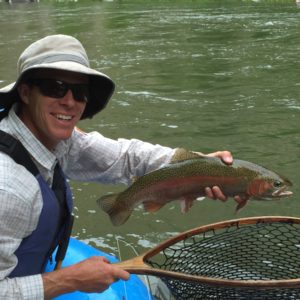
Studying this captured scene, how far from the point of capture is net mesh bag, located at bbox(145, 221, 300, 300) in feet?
7.90

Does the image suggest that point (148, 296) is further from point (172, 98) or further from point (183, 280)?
point (172, 98)

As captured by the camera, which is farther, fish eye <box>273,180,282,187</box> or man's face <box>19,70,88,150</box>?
fish eye <box>273,180,282,187</box>

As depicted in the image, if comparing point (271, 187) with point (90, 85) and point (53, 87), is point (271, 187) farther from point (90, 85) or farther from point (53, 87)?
point (53, 87)

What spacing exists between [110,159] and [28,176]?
3.01 ft

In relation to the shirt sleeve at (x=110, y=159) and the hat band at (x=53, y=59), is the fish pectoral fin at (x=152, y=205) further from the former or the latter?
the hat band at (x=53, y=59)

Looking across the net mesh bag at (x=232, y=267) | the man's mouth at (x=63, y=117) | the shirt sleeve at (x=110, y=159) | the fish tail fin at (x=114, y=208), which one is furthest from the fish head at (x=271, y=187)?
the man's mouth at (x=63, y=117)

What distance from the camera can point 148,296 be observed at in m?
3.51

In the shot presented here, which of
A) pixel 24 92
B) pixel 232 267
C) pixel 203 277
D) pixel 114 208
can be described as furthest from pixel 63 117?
pixel 232 267

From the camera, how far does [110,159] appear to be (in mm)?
3250

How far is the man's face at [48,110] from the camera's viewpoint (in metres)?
2.58

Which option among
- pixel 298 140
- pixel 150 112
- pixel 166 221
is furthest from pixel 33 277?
pixel 150 112

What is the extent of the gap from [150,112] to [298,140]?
2.65 metres

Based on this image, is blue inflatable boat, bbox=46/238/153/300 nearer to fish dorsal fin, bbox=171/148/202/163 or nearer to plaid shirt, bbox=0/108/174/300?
plaid shirt, bbox=0/108/174/300

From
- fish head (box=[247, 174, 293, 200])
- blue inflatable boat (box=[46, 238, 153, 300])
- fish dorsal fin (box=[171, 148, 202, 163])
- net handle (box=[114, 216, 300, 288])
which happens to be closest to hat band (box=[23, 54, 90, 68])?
fish dorsal fin (box=[171, 148, 202, 163])
